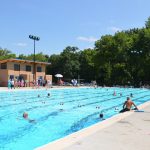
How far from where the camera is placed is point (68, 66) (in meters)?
66.8

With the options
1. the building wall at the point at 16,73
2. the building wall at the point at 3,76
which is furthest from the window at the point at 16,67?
the building wall at the point at 3,76

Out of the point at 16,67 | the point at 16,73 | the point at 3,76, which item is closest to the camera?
the point at 3,76

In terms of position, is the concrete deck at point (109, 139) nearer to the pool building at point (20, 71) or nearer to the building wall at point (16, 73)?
the building wall at point (16, 73)

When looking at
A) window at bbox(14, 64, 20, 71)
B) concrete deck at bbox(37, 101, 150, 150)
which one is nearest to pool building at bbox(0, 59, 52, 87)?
window at bbox(14, 64, 20, 71)

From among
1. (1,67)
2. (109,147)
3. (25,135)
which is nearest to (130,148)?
(109,147)

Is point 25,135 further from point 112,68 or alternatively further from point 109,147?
point 112,68

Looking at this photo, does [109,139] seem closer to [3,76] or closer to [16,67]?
[3,76]

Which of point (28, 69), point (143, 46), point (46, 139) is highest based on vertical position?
point (143, 46)

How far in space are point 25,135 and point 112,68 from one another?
4847cm

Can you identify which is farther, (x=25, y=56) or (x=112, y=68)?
(x=25, y=56)

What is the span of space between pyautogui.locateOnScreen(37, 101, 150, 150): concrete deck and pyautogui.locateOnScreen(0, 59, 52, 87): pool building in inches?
1438

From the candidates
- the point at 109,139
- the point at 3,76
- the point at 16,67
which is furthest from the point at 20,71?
the point at 109,139

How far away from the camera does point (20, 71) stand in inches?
1905

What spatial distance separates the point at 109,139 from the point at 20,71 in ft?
136
